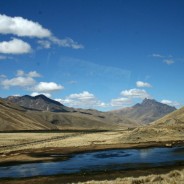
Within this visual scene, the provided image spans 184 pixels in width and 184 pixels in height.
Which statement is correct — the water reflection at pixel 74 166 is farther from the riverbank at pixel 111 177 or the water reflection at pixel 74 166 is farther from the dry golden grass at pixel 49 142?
the dry golden grass at pixel 49 142

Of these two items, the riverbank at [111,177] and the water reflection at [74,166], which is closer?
the riverbank at [111,177]

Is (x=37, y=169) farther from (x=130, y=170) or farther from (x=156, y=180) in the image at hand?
(x=156, y=180)

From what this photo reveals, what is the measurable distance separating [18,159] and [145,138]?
51.4m

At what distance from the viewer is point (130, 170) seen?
50344 mm

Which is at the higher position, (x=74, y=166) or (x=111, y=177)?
(x=74, y=166)

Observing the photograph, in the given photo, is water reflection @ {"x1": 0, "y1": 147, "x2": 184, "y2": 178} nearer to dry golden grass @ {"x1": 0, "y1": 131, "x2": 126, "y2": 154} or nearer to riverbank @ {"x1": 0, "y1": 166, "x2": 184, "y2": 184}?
riverbank @ {"x1": 0, "y1": 166, "x2": 184, "y2": 184}

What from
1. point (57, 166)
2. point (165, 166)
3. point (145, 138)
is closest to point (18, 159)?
point (57, 166)

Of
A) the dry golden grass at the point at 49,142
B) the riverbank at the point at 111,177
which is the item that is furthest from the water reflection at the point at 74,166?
the dry golden grass at the point at 49,142

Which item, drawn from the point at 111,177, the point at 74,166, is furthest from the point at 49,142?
the point at 111,177

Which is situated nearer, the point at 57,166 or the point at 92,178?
the point at 92,178

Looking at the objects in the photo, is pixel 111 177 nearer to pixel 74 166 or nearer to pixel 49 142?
pixel 74 166

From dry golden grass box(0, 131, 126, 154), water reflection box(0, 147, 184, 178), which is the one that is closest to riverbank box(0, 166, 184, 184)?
water reflection box(0, 147, 184, 178)

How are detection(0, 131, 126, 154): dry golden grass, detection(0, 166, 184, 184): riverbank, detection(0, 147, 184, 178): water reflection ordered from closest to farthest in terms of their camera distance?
detection(0, 166, 184, 184): riverbank < detection(0, 147, 184, 178): water reflection < detection(0, 131, 126, 154): dry golden grass

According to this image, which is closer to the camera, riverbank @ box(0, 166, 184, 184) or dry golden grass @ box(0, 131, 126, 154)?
riverbank @ box(0, 166, 184, 184)
